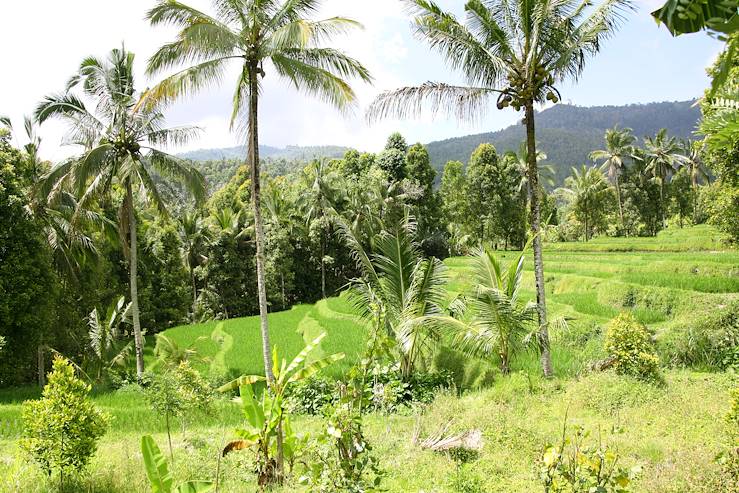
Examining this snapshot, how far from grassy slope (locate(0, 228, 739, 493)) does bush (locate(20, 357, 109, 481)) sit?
1.09ft

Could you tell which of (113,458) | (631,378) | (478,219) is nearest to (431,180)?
(478,219)

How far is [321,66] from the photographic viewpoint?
10008 mm

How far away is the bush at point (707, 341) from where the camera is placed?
32.2 feet

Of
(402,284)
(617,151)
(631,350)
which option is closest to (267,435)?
(402,284)

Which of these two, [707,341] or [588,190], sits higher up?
[588,190]

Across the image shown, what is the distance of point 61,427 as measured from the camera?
5484 mm

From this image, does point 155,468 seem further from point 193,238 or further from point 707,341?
point 193,238

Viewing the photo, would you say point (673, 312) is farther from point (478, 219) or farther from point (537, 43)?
point (478, 219)

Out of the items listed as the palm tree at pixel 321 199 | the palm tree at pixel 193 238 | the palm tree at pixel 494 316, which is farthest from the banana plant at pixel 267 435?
the palm tree at pixel 193 238

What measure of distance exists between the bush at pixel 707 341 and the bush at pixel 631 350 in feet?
4.65

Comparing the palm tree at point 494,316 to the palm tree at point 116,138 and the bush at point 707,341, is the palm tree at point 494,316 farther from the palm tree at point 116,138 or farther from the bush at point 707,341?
the palm tree at point 116,138

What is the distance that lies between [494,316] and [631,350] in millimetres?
2533

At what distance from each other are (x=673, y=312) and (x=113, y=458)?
1279 cm

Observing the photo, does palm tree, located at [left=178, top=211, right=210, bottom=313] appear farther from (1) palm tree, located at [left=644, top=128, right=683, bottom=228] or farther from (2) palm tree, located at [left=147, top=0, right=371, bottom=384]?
(1) palm tree, located at [left=644, top=128, right=683, bottom=228]
